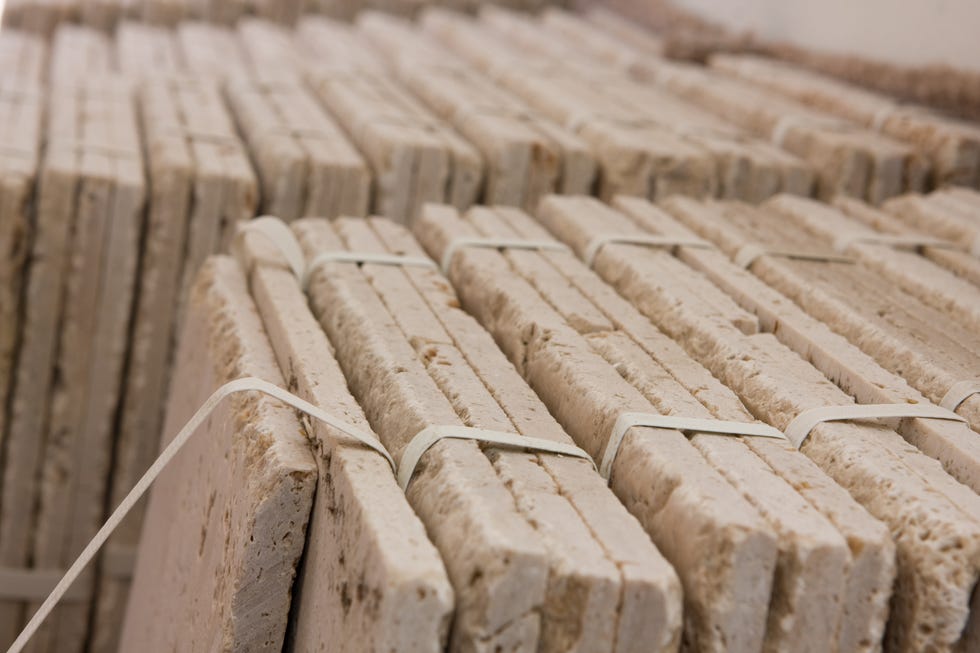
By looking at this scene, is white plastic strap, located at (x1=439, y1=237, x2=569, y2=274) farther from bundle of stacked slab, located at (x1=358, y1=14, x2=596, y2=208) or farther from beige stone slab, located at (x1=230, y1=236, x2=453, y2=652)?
bundle of stacked slab, located at (x1=358, y1=14, x2=596, y2=208)

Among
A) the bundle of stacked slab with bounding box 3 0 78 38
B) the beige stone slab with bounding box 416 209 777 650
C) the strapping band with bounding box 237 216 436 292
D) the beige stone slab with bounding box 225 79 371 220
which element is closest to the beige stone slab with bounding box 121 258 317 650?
the strapping band with bounding box 237 216 436 292

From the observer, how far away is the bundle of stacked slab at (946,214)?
3443mm

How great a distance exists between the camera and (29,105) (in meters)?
4.54

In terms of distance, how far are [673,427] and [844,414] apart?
33 centimetres

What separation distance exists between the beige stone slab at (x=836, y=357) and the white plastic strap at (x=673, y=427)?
0.27m

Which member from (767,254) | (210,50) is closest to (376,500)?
(767,254)

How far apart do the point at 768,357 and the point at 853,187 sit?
198 cm

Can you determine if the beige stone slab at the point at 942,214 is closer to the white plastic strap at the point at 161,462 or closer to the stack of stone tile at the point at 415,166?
the stack of stone tile at the point at 415,166

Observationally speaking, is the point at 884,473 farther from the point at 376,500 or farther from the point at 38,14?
the point at 38,14

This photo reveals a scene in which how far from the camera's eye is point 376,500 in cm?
186

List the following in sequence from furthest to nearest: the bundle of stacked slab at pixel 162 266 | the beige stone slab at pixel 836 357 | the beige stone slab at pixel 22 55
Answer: the beige stone slab at pixel 22 55 → the bundle of stacked slab at pixel 162 266 → the beige stone slab at pixel 836 357

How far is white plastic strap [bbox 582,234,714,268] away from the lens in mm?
3174

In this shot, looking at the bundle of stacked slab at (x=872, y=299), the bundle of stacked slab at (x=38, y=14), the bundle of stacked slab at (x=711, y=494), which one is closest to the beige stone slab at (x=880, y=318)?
the bundle of stacked slab at (x=872, y=299)

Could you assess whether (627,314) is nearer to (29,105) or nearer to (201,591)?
(201,591)
